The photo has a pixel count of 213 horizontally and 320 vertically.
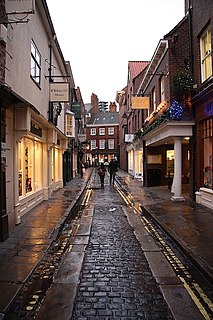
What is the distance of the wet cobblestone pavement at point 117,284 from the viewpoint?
3.60 m

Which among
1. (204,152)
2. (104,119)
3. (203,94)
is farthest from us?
(104,119)

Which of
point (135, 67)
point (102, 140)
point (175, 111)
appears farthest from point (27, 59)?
point (102, 140)

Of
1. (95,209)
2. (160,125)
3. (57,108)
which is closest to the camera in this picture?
(95,209)

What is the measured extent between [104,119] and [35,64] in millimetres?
62526

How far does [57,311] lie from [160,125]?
1107 centimetres

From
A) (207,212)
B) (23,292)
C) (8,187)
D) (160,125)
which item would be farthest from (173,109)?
(23,292)

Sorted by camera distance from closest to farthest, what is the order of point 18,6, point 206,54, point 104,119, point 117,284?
1. point 117,284
2. point 18,6
3. point 206,54
4. point 104,119

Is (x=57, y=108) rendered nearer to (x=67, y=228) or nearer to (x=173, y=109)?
(x=173, y=109)

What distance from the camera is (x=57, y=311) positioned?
11.9 feet

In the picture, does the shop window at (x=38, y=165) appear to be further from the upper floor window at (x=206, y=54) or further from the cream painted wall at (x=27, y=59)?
the upper floor window at (x=206, y=54)

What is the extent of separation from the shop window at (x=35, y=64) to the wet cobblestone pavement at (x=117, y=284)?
21.4 ft

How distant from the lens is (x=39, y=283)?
4512mm

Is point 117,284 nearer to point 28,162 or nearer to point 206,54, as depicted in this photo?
point 28,162

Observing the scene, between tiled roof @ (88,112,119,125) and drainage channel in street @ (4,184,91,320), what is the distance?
213 ft
